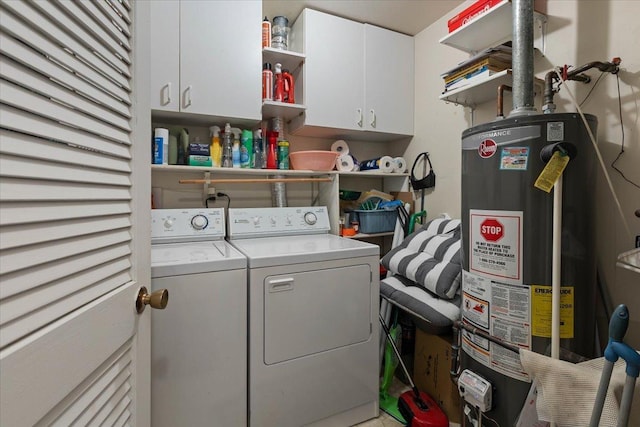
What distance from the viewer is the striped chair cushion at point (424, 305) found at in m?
1.45

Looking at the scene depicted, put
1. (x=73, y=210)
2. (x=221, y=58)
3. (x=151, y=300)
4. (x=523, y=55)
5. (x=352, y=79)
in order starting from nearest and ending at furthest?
1. (x=73, y=210)
2. (x=151, y=300)
3. (x=523, y=55)
4. (x=221, y=58)
5. (x=352, y=79)

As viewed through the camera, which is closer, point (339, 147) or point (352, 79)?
point (352, 79)

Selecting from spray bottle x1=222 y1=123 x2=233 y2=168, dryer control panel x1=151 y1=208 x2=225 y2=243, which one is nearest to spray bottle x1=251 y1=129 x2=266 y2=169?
spray bottle x1=222 y1=123 x2=233 y2=168

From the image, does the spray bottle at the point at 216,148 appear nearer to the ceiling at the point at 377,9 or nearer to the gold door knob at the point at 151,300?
the ceiling at the point at 377,9

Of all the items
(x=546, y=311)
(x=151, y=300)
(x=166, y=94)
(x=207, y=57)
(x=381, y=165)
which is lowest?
(x=546, y=311)

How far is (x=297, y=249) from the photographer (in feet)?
5.13

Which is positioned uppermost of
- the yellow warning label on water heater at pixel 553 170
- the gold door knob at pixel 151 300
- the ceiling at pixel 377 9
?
the ceiling at pixel 377 9

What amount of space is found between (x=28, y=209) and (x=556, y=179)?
4.45 feet

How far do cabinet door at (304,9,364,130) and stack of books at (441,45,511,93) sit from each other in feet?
2.21

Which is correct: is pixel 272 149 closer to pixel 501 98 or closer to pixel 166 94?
pixel 166 94

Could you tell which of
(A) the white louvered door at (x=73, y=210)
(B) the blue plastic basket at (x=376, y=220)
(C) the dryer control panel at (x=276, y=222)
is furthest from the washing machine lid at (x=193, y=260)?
(B) the blue plastic basket at (x=376, y=220)

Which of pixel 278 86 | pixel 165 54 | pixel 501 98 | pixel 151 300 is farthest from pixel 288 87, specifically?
pixel 151 300

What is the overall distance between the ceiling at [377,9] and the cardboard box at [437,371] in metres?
2.11

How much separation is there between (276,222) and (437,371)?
1.30 metres
